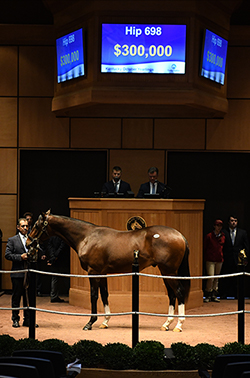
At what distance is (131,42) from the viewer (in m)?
8.81

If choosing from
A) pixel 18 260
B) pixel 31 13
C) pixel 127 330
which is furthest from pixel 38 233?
pixel 31 13

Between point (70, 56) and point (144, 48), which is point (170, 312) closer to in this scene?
point (144, 48)

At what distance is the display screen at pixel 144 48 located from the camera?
880 cm

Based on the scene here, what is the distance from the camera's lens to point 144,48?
28.9ft

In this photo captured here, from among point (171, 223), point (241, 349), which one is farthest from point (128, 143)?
point (241, 349)

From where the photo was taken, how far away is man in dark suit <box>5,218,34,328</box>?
295 inches

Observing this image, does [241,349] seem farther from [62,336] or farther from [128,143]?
[128,143]

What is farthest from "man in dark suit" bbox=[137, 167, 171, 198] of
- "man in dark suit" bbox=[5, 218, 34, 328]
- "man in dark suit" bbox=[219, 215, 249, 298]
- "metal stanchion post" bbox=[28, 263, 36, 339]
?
"metal stanchion post" bbox=[28, 263, 36, 339]

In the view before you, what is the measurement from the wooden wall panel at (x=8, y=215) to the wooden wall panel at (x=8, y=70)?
7.71ft

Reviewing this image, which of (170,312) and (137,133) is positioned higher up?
(137,133)

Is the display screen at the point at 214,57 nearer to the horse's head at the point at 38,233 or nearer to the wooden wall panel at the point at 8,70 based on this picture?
the horse's head at the point at 38,233

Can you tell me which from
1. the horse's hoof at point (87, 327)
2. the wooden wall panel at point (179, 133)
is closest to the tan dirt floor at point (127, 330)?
the horse's hoof at point (87, 327)

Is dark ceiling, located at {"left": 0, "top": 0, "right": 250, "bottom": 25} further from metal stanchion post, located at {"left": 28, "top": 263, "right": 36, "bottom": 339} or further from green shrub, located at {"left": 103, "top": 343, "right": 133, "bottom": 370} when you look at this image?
green shrub, located at {"left": 103, "top": 343, "right": 133, "bottom": 370}

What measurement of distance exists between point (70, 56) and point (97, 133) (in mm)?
1963
